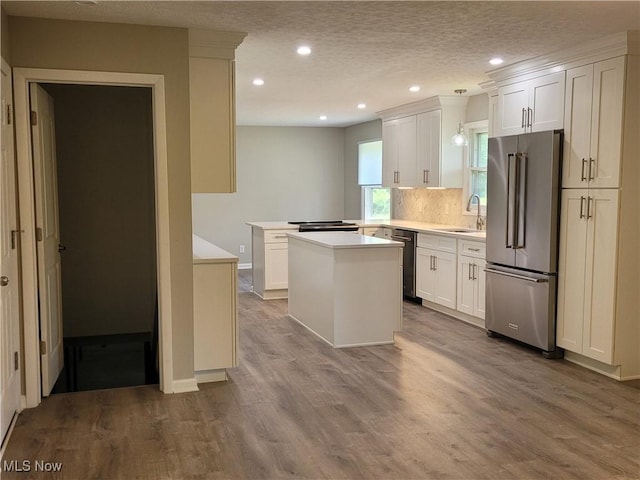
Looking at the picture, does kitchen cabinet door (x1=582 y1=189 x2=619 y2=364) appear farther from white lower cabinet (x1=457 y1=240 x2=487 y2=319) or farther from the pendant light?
the pendant light

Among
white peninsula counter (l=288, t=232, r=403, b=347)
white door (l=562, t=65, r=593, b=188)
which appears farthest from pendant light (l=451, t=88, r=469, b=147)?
white door (l=562, t=65, r=593, b=188)

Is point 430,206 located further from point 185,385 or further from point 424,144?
point 185,385

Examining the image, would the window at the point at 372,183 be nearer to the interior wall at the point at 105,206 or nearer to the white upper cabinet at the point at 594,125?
the interior wall at the point at 105,206

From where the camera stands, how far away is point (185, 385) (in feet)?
13.1

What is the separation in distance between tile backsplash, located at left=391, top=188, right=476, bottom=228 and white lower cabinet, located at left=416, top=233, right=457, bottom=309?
66 centimetres

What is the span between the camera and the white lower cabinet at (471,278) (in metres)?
5.68

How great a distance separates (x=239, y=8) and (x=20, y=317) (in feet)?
7.27

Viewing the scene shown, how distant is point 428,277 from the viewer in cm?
661

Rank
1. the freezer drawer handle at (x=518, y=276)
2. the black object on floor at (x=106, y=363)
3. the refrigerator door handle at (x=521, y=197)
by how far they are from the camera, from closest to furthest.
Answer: the black object on floor at (x=106, y=363), the freezer drawer handle at (x=518, y=276), the refrigerator door handle at (x=521, y=197)

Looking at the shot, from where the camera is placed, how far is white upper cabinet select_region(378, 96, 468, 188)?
681 cm

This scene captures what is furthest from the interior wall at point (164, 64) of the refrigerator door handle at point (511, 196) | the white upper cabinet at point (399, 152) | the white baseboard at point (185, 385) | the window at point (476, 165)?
the white upper cabinet at point (399, 152)

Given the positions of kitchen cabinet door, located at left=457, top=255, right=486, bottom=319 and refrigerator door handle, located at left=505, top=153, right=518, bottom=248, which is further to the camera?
kitchen cabinet door, located at left=457, top=255, right=486, bottom=319

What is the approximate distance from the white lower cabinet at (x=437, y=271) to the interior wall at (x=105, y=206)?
285 centimetres

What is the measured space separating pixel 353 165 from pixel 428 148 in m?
2.95
